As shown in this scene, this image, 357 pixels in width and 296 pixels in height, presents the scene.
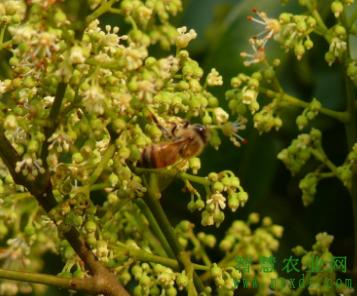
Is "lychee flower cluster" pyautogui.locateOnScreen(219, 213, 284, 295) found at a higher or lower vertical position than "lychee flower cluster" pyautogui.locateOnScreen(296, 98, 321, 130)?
lower

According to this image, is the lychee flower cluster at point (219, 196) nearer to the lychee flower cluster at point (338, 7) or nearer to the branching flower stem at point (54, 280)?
the branching flower stem at point (54, 280)

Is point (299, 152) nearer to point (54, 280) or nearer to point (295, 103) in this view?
point (295, 103)

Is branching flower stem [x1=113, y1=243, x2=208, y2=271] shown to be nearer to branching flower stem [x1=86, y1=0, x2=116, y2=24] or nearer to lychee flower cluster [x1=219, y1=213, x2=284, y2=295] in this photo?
lychee flower cluster [x1=219, y1=213, x2=284, y2=295]

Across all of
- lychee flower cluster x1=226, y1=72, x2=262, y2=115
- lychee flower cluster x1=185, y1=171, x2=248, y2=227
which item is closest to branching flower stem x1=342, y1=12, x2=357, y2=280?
lychee flower cluster x1=226, y1=72, x2=262, y2=115

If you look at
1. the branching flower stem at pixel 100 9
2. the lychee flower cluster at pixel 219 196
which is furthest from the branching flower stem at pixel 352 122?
the branching flower stem at pixel 100 9

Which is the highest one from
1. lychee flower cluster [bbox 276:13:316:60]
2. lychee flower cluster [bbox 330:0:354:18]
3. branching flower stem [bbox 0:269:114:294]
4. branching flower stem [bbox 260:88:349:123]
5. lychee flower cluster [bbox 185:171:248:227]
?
lychee flower cluster [bbox 330:0:354:18]

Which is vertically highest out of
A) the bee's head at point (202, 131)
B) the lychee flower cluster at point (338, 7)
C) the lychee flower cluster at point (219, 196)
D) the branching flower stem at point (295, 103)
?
the lychee flower cluster at point (338, 7)

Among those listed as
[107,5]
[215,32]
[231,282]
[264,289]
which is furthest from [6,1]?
[215,32]

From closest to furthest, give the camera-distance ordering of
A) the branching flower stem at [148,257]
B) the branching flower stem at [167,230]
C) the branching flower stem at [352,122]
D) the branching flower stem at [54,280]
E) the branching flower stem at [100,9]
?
1. the branching flower stem at [100,9]
2. the branching flower stem at [54,280]
3. the branching flower stem at [167,230]
4. the branching flower stem at [148,257]
5. the branching flower stem at [352,122]

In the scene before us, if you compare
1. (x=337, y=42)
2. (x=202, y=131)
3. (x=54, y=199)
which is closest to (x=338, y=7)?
(x=337, y=42)
